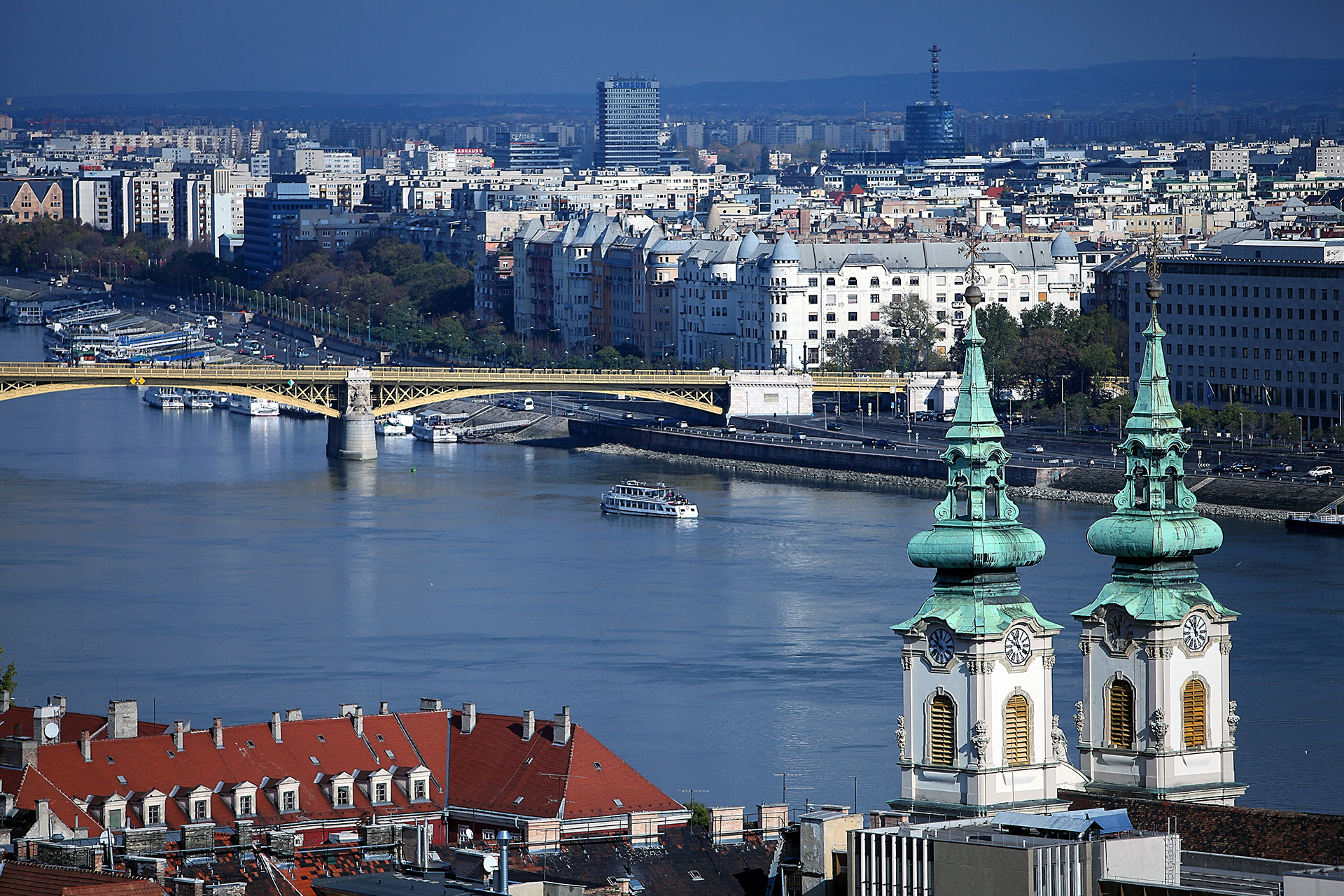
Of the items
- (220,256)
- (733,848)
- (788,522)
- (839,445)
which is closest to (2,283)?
(220,256)

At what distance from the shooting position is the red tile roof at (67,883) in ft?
40.6

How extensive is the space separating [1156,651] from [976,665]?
1066 millimetres

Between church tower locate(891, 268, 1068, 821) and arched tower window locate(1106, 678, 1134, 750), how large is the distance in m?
0.45

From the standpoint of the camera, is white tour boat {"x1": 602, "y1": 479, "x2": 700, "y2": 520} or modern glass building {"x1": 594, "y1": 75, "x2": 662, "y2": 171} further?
modern glass building {"x1": 594, "y1": 75, "x2": 662, "y2": 171}

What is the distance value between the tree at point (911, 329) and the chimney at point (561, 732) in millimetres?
37971

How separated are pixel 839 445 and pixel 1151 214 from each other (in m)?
30.9

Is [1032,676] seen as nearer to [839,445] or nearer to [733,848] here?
[733,848]

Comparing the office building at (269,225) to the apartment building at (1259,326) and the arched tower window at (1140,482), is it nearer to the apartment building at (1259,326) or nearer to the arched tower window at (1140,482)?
the apartment building at (1259,326)

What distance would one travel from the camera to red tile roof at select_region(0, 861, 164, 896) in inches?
488

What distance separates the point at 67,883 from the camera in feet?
41.5

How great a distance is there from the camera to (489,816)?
18578 mm

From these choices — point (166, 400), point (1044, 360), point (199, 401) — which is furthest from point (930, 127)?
point (1044, 360)

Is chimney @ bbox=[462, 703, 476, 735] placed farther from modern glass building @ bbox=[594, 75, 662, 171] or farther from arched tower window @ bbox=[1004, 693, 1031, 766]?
modern glass building @ bbox=[594, 75, 662, 171]

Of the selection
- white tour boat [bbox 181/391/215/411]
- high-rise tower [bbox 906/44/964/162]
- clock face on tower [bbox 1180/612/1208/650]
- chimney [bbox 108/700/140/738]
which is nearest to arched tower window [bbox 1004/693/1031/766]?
clock face on tower [bbox 1180/612/1208/650]
